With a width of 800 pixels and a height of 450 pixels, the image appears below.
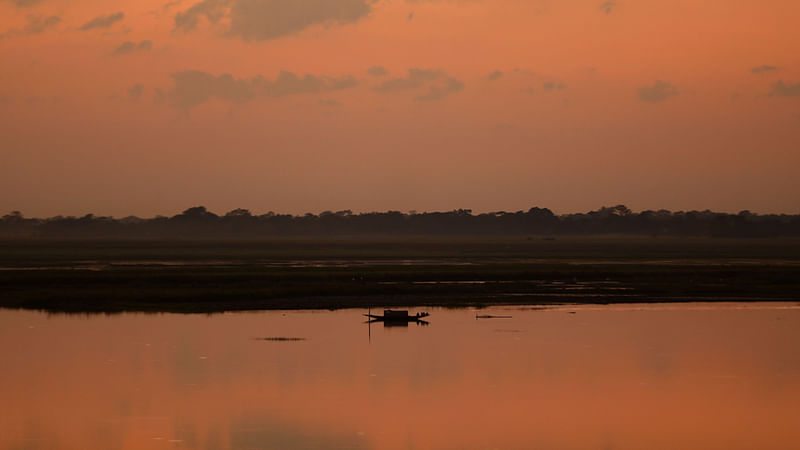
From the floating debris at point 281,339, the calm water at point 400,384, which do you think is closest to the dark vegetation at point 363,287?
the calm water at point 400,384

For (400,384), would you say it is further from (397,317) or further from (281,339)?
(397,317)

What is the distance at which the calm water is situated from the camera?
70.9 feet

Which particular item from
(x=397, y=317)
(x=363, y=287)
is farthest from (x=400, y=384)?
(x=363, y=287)

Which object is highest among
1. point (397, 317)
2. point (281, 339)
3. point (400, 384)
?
point (397, 317)

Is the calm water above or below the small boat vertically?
below

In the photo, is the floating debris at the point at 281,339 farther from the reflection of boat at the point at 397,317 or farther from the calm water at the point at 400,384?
the reflection of boat at the point at 397,317

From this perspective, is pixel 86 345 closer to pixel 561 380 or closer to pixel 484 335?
pixel 484 335

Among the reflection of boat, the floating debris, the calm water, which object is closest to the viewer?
the calm water

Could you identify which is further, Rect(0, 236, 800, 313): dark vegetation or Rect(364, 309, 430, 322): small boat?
Rect(0, 236, 800, 313): dark vegetation

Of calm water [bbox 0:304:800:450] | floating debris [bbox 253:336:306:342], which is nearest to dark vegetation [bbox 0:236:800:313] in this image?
calm water [bbox 0:304:800:450]

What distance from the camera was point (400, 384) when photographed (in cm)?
2784

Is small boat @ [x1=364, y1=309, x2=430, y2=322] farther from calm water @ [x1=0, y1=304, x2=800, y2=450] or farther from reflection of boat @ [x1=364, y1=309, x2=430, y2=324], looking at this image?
calm water @ [x1=0, y1=304, x2=800, y2=450]

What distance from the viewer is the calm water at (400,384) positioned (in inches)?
851

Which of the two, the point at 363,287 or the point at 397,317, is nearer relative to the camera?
the point at 397,317
